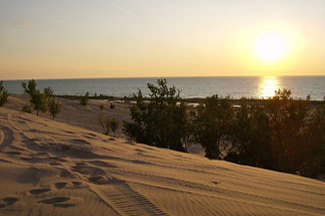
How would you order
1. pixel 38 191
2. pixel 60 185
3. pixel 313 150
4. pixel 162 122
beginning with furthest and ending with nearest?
pixel 162 122, pixel 313 150, pixel 60 185, pixel 38 191

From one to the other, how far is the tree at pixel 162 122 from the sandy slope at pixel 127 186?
394 cm

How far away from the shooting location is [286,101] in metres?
8.99

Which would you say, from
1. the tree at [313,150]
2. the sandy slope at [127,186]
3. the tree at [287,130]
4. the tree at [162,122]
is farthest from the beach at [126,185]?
the tree at [162,122]

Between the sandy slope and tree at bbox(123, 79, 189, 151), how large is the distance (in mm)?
3945

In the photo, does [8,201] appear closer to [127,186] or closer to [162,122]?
[127,186]

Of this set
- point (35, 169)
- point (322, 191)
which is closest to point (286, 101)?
point (322, 191)

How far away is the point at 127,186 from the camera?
147 inches

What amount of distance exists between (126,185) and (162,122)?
20.4 feet

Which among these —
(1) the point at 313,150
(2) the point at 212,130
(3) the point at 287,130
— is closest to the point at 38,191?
(2) the point at 212,130

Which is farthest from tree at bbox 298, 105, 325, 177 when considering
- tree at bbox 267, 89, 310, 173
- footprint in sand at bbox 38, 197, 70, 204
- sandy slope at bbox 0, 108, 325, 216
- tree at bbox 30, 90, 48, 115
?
tree at bbox 30, 90, 48, 115

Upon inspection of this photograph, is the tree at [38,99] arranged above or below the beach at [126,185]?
above

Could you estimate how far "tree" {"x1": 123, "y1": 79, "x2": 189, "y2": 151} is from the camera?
995 cm

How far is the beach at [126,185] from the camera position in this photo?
3.10 meters

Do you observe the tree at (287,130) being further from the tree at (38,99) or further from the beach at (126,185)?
the tree at (38,99)
